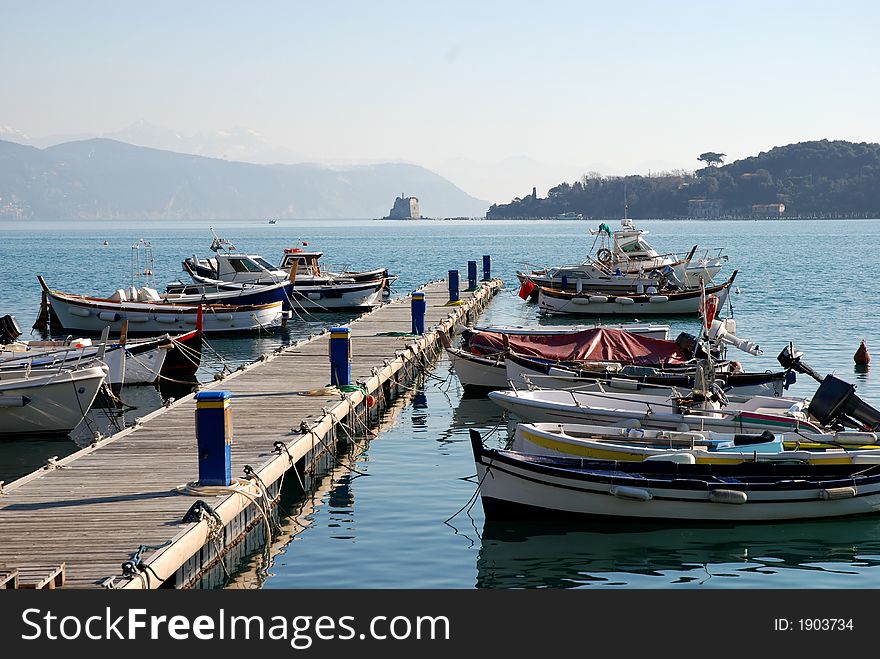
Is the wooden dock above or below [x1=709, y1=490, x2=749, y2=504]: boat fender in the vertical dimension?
above

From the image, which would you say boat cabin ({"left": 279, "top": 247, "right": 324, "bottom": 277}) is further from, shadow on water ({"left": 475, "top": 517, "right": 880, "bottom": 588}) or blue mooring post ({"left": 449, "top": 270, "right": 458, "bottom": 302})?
shadow on water ({"left": 475, "top": 517, "right": 880, "bottom": 588})

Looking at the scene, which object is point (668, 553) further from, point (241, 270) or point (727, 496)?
point (241, 270)

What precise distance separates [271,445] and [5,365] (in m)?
8.27

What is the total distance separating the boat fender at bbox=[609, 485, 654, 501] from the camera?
15523mm

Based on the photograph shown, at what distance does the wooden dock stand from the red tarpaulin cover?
12.7 feet

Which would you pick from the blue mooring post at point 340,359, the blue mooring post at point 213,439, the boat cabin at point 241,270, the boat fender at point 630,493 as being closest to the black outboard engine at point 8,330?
the blue mooring post at point 340,359

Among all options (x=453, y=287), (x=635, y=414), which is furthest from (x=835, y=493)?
(x=453, y=287)

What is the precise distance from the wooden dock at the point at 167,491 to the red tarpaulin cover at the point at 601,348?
12.7 ft

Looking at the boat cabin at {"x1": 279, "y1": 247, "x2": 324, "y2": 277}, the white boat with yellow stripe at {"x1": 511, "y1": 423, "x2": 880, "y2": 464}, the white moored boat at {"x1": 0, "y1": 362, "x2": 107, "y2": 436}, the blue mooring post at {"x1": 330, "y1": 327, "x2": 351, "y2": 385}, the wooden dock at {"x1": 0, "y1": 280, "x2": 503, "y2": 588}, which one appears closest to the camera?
the wooden dock at {"x1": 0, "y1": 280, "x2": 503, "y2": 588}

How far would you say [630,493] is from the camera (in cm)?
1552

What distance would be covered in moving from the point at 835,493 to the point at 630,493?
116 inches

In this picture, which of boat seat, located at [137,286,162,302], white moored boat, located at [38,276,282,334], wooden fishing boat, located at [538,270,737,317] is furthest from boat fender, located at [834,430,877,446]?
wooden fishing boat, located at [538,270,737,317]

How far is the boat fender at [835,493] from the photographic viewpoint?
15.9m
